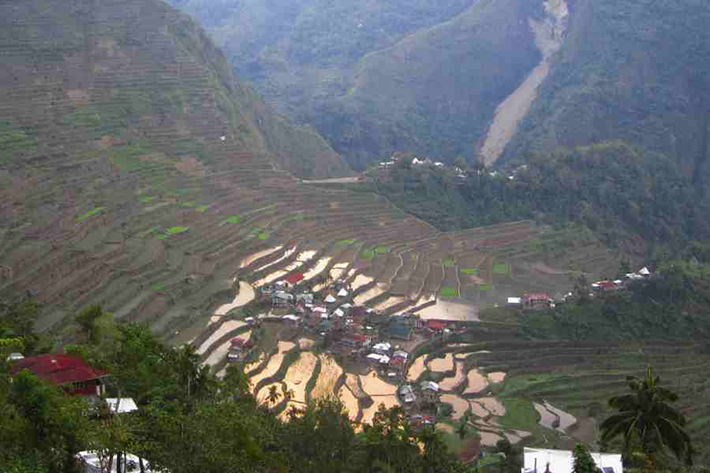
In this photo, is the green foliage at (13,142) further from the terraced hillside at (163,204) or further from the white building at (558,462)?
the white building at (558,462)

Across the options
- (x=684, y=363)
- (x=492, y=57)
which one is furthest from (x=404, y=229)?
(x=492, y=57)

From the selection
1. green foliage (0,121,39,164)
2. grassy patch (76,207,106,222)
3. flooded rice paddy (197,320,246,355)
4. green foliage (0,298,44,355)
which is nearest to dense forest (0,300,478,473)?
green foliage (0,298,44,355)

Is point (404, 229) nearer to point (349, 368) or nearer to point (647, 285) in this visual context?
point (647, 285)

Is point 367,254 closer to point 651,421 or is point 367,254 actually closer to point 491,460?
point 491,460

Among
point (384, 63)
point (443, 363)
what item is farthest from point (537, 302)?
point (384, 63)

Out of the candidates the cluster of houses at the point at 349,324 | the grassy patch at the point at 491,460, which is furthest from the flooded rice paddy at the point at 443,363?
the grassy patch at the point at 491,460

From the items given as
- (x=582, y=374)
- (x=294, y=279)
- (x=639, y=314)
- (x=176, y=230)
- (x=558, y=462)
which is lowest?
(x=558, y=462)
